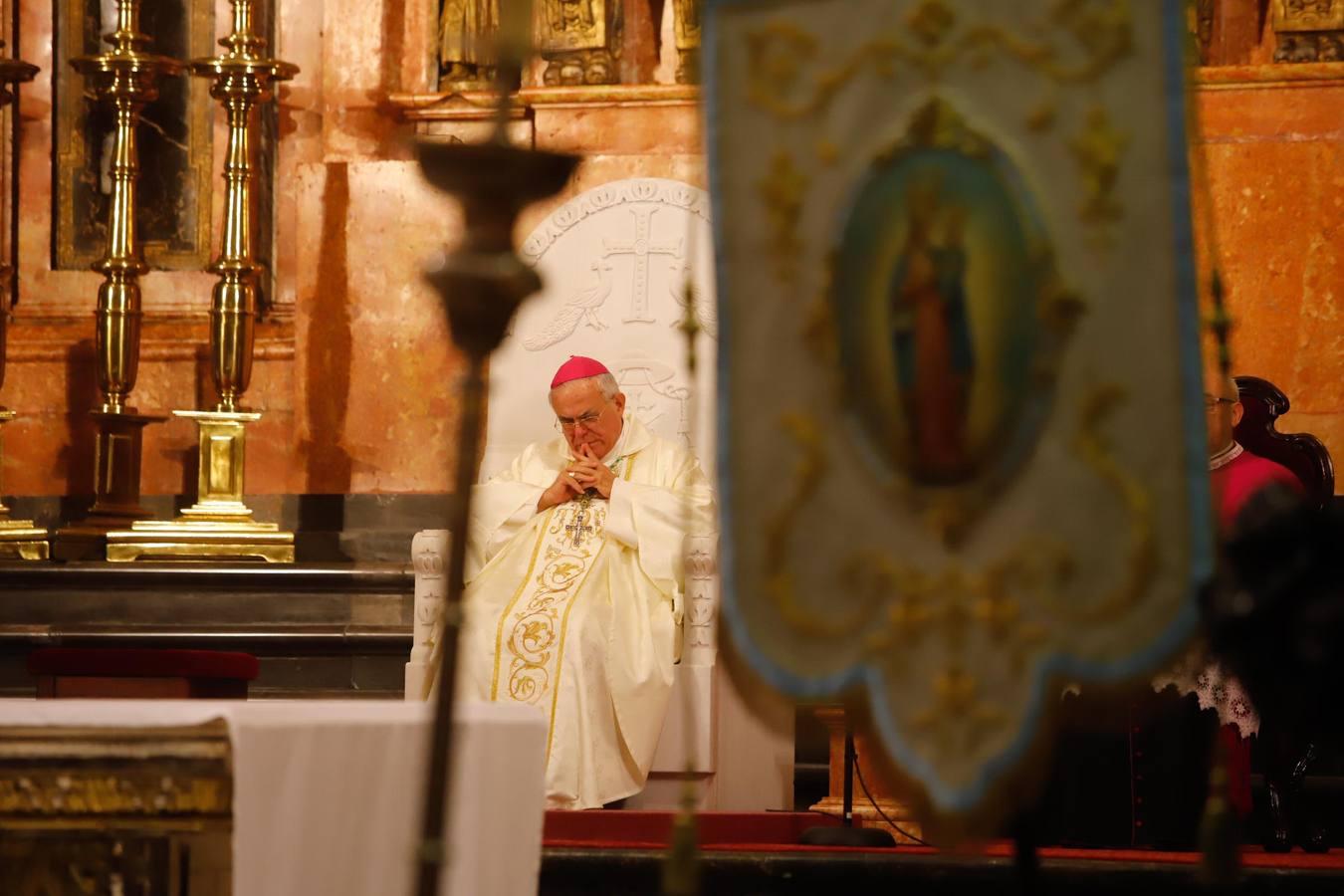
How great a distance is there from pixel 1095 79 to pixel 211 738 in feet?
5.71

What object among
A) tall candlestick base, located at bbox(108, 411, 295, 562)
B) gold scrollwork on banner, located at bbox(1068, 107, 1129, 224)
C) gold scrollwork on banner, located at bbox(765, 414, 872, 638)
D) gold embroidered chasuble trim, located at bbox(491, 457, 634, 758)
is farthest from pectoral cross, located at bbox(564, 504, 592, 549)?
gold scrollwork on banner, located at bbox(1068, 107, 1129, 224)

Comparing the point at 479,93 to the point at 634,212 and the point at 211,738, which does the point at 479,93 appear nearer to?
the point at 634,212

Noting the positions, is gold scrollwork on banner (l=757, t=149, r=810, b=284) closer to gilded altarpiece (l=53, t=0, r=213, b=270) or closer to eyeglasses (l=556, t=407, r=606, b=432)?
eyeglasses (l=556, t=407, r=606, b=432)

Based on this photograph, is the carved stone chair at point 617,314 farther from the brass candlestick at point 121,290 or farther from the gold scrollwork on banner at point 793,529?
the gold scrollwork on banner at point 793,529

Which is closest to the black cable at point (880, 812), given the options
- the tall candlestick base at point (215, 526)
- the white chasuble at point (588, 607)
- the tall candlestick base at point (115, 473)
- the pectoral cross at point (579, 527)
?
the white chasuble at point (588, 607)

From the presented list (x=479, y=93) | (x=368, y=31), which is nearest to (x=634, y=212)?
(x=479, y=93)

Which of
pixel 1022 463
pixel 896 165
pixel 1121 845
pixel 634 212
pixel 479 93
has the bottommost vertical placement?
pixel 1121 845

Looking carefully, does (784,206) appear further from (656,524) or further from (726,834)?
(656,524)

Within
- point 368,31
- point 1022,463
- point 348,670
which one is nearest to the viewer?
point 1022,463

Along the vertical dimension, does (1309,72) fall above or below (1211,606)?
above

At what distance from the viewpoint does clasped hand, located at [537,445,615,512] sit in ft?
21.8

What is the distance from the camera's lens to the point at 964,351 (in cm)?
253

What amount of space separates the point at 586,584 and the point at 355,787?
9.92 feet

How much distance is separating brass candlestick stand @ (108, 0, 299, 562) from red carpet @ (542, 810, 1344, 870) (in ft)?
7.95
